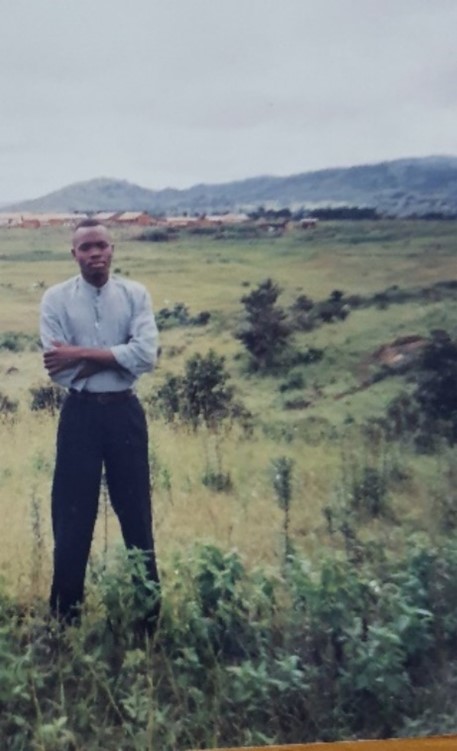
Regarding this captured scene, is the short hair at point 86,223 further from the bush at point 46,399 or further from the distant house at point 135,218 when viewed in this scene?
the bush at point 46,399

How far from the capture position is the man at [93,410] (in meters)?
2.76

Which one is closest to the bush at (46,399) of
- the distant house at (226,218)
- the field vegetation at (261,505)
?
the field vegetation at (261,505)

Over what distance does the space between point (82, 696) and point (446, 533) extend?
3.62 ft

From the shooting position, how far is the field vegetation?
8.84 feet

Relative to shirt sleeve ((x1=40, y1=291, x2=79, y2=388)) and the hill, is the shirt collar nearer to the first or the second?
shirt sleeve ((x1=40, y1=291, x2=79, y2=388))

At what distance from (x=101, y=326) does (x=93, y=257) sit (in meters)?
0.19

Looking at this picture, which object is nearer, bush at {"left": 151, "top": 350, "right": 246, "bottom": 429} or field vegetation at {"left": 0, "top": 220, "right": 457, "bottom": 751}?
field vegetation at {"left": 0, "top": 220, "right": 457, "bottom": 751}

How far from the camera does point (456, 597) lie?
2.91 metres

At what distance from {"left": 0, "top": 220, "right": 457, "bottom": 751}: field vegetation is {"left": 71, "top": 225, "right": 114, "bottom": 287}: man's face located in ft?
0.15

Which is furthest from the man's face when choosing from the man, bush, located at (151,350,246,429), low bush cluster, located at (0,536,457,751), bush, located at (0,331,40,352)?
low bush cluster, located at (0,536,457,751)

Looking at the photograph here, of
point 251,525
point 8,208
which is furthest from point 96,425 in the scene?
point 8,208

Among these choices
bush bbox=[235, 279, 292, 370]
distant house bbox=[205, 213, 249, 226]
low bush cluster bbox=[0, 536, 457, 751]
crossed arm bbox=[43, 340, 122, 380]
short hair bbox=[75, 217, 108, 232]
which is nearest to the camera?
low bush cluster bbox=[0, 536, 457, 751]

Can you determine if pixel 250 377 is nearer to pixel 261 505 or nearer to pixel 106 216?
pixel 261 505

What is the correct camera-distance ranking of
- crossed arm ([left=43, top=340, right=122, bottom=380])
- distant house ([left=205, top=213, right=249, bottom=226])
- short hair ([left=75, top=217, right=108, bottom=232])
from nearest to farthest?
crossed arm ([left=43, top=340, right=122, bottom=380]), short hair ([left=75, top=217, right=108, bottom=232]), distant house ([left=205, top=213, right=249, bottom=226])
